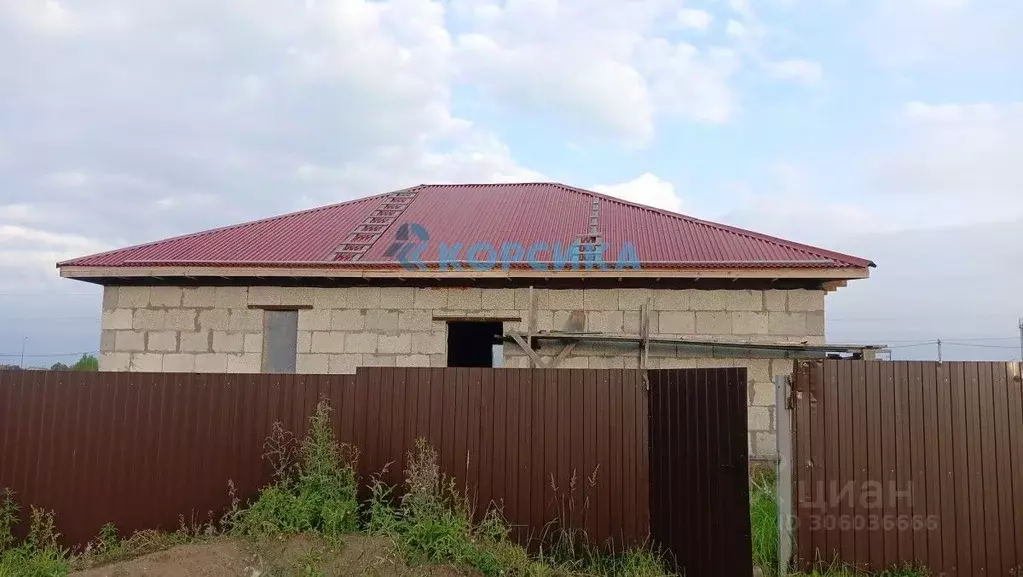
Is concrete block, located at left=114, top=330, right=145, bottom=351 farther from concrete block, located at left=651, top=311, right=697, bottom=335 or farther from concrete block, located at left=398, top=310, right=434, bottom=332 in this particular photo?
concrete block, located at left=651, top=311, right=697, bottom=335

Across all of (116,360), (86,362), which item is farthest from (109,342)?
(86,362)

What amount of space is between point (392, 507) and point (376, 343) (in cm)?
390

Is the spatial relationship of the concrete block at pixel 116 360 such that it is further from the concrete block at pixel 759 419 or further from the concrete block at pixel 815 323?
the concrete block at pixel 815 323

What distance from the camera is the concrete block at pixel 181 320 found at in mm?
10477

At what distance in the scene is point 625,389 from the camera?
6441 mm

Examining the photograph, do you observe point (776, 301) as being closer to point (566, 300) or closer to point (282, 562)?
point (566, 300)

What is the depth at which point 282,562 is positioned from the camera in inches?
Answer: 224

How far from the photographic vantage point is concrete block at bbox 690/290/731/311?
32.2 ft

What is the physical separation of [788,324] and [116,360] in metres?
9.97

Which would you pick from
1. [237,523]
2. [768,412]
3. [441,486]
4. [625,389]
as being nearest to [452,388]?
[441,486]

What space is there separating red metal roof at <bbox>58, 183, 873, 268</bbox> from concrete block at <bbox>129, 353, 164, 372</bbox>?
1396mm

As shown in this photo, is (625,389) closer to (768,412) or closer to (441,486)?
(441,486)

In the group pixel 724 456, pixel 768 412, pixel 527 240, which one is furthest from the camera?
pixel 527 240

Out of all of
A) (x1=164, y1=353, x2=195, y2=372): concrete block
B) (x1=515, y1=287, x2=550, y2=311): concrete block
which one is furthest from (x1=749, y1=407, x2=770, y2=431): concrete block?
(x1=164, y1=353, x2=195, y2=372): concrete block
